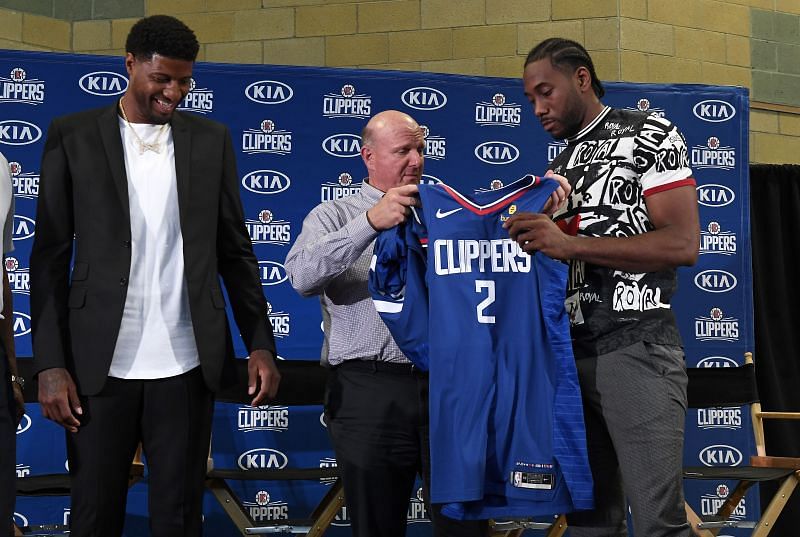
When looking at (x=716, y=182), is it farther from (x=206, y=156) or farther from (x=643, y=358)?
(x=206, y=156)

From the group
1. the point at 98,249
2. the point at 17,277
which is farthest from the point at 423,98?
the point at 98,249

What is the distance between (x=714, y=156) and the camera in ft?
17.4

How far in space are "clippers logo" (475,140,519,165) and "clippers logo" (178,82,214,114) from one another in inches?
54.2

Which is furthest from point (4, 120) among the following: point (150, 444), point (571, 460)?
point (571, 460)

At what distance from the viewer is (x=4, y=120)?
4.80 m

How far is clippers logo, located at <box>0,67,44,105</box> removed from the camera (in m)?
4.80

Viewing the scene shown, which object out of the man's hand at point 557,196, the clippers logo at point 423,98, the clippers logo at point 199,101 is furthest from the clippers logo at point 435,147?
the man's hand at point 557,196

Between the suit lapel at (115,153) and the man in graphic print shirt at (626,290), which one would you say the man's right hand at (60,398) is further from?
the man in graphic print shirt at (626,290)

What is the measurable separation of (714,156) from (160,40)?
11.8 feet

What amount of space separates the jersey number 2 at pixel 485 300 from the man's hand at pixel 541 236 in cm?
16

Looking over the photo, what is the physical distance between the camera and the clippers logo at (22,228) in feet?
15.8

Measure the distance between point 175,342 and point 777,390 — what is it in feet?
15.3

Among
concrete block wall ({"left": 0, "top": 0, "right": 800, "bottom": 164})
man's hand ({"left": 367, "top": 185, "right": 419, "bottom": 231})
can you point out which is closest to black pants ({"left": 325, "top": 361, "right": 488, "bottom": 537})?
man's hand ({"left": 367, "top": 185, "right": 419, "bottom": 231})

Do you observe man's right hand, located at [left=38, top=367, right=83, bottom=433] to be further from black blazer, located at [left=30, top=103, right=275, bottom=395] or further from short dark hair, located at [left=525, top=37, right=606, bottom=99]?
short dark hair, located at [left=525, top=37, right=606, bottom=99]
